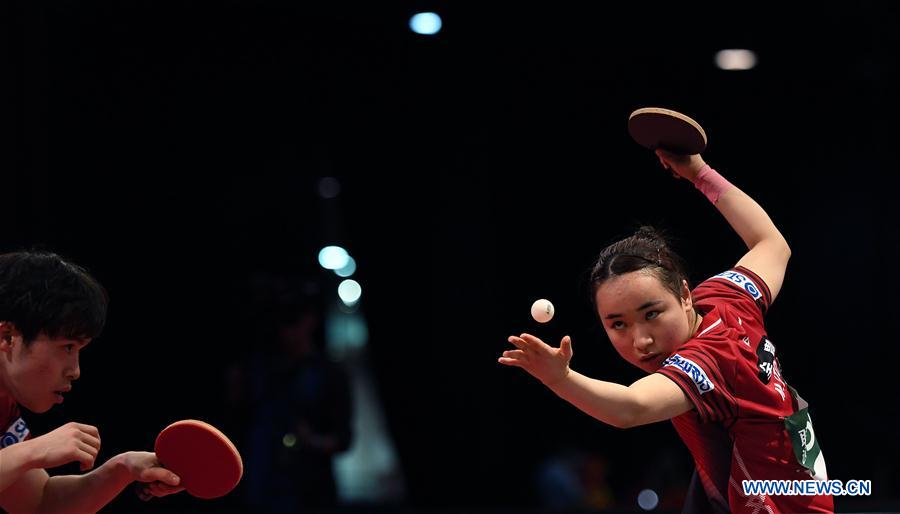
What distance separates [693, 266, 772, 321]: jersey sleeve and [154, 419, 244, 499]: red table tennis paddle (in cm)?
117

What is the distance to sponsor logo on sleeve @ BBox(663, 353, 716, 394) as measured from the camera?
2.20 meters

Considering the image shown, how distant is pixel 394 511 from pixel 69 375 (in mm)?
2008

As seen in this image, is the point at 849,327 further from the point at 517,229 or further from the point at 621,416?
the point at 621,416

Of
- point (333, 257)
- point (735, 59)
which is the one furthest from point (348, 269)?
point (735, 59)

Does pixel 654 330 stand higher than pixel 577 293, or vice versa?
pixel 577 293

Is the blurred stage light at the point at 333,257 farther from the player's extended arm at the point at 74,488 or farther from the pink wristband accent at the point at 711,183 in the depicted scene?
the player's extended arm at the point at 74,488

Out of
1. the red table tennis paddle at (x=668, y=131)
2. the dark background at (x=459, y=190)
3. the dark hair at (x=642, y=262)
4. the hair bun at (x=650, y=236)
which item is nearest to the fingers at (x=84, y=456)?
the dark hair at (x=642, y=262)

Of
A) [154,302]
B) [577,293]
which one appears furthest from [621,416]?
[154,302]

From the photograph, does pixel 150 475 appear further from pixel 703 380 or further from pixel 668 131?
pixel 668 131

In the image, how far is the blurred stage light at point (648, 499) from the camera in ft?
18.0

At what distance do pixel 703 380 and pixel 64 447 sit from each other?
1285mm

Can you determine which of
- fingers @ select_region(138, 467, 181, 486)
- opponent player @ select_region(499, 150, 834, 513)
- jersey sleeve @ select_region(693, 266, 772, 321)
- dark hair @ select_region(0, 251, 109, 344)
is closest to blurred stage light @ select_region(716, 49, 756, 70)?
jersey sleeve @ select_region(693, 266, 772, 321)

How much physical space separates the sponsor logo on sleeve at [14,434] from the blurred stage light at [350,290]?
11.6 feet

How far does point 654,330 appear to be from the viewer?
236cm
